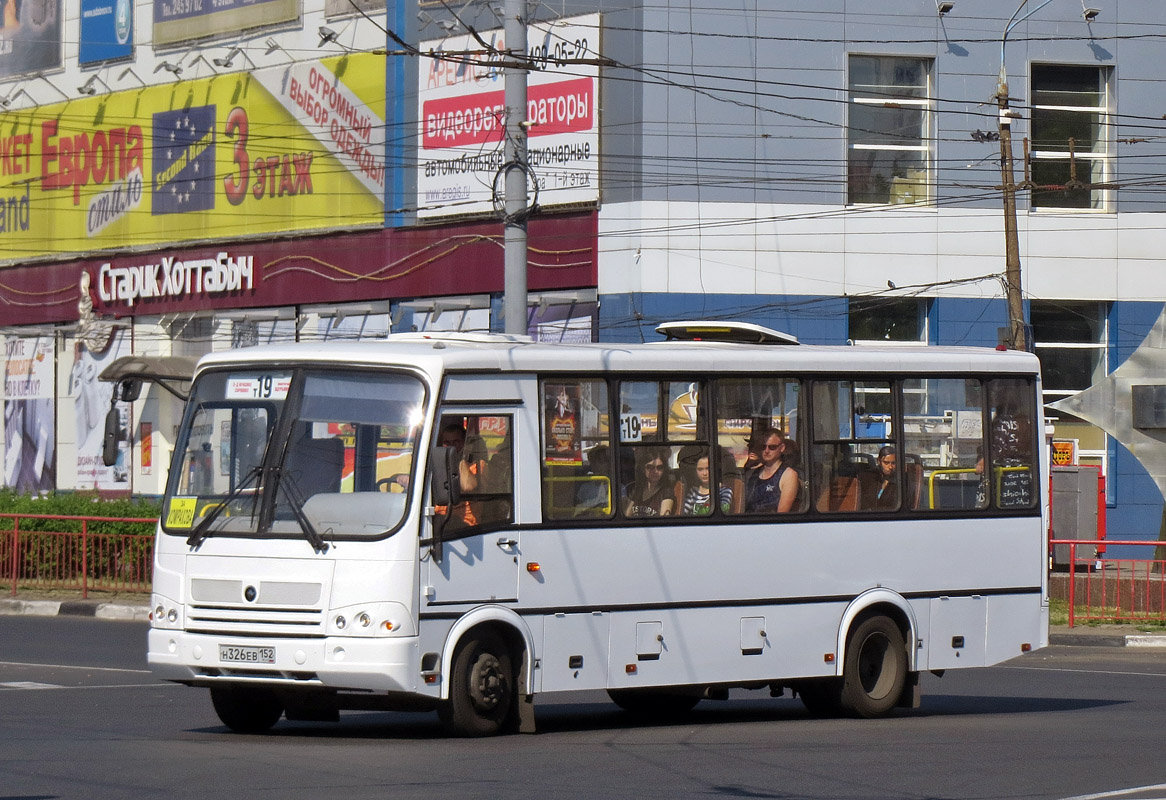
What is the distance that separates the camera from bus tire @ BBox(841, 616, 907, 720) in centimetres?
1341

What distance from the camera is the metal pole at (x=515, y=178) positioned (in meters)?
20.0

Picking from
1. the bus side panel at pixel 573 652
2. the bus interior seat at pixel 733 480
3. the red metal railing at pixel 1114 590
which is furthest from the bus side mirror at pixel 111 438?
the red metal railing at pixel 1114 590

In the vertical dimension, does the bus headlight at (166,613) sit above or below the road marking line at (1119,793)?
above

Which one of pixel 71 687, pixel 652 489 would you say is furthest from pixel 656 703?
pixel 71 687

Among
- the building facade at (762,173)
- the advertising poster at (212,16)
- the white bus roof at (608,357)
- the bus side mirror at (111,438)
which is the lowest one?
the bus side mirror at (111,438)

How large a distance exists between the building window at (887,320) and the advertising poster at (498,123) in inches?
203

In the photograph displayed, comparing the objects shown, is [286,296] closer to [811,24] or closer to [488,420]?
[811,24]

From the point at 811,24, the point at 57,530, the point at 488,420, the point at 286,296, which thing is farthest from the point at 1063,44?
the point at 488,420

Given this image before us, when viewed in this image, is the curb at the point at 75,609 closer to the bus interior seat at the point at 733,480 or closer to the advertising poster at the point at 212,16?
the bus interior seat at the point at 733,480

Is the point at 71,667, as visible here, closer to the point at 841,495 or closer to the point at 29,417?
the point at 841,495

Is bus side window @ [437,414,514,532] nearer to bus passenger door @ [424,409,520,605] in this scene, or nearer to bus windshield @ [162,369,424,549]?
bus passenger door @ [424,409,520,605]

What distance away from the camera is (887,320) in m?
33.7

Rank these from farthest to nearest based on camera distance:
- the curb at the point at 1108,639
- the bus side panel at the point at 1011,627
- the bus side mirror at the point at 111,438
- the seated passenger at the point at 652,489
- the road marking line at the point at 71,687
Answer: the curb at the point at 1108,639 → the road marking line at the point at 71,687 → the bus side panel at the point at 1011,627 → the seated passenger at the point at 652,489 → the bus side mirror at the point at 111,438

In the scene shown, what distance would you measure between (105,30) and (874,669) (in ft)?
113
